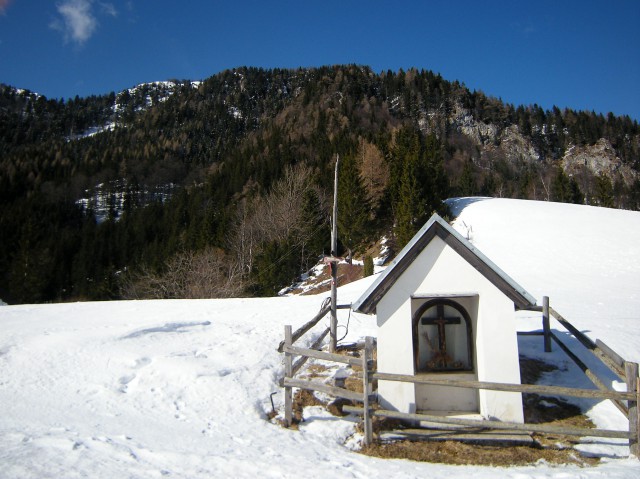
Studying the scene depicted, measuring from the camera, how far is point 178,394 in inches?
342

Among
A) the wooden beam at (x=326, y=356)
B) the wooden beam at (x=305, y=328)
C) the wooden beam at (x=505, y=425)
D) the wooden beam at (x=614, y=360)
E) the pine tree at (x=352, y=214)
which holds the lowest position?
the wooden beam at (x=505, y=425)

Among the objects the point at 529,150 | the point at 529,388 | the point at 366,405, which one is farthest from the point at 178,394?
the point at 529,150

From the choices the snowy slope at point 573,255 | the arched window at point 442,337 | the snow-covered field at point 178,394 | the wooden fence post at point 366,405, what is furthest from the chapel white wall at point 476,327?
the snowy slope at point 573,255

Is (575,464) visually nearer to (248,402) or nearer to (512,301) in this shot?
(512,301)

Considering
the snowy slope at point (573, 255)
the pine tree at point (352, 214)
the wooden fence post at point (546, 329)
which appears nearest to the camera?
the wooden fence post at point (546, 329)

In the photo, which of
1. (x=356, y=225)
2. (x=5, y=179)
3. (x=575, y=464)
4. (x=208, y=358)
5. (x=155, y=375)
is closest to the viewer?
(x=575, y=464)

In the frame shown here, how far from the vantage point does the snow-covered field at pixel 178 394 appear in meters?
5.77

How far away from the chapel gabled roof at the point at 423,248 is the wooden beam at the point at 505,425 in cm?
208

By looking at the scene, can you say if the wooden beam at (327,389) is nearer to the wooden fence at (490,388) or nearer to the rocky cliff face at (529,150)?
the wooden fence at (490,388)

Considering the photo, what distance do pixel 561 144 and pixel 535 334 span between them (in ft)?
457

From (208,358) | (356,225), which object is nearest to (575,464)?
(208,358)

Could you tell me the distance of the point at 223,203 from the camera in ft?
226

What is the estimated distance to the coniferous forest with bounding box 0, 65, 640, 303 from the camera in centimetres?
3938

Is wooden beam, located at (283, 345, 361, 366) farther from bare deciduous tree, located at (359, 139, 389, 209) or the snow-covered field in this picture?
bare deciduous tree, located at (359, 139, 389, 209)
